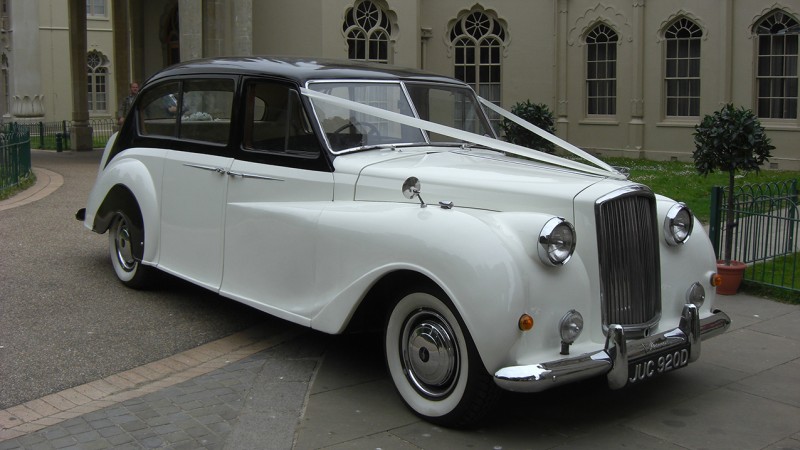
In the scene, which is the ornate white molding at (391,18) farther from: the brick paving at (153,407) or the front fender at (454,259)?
the front fender at (454,259)

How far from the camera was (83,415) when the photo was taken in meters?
5.27

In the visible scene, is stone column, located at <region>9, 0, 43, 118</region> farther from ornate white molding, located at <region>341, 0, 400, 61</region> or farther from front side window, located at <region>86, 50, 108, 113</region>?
A: ornate white molding, located at <region>341, 0, 400, 61</region>

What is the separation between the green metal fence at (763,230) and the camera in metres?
8.52

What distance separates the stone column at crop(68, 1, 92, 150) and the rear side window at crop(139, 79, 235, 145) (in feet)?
62.4

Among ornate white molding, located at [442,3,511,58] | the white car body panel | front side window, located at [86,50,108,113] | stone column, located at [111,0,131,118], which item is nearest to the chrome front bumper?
the white car body panel

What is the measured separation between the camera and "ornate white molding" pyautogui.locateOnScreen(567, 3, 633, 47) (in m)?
23.2

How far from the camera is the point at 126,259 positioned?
27.0ft

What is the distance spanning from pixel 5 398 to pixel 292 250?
6.62 ft

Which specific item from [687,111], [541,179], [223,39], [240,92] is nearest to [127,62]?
[223,39]

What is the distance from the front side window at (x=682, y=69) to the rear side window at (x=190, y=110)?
677 inches

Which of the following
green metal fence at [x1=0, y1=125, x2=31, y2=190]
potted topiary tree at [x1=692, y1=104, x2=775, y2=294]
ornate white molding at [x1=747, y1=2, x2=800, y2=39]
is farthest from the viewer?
ornate white molding at [x1=747, y1=2, x2=800, y2=39]

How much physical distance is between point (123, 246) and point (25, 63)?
3640cm

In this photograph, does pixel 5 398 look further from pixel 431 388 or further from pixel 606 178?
pixel 606 178

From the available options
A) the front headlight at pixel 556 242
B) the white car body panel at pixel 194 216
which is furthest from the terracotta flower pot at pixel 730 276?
the white car body panel at pixel 194 216
